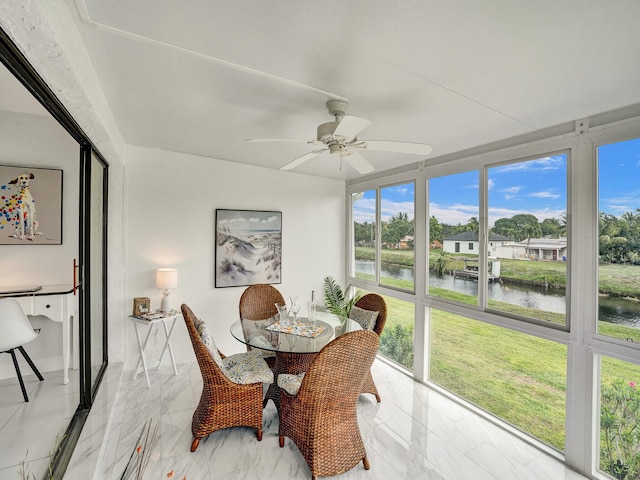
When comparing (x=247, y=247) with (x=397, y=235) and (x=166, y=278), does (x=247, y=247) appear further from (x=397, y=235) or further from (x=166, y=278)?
(x=397, y=235)

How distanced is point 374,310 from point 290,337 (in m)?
1.01

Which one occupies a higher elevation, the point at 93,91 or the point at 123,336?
the point at 93,91

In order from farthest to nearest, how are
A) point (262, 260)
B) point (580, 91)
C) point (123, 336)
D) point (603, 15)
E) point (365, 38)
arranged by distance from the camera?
point (262, 260) < point (123, 336) < point (580, 91) < point (365, 38) < point (603, 15)

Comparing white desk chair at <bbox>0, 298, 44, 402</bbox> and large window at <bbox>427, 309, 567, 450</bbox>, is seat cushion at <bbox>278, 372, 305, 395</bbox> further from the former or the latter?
large window at <bbox>427, 309, 567, 450</bbox>

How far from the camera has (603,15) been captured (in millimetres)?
1289

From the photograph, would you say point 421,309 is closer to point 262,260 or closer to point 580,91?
point 262,260

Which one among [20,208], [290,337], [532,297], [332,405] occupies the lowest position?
[332,405]

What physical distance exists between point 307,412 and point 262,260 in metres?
2.49

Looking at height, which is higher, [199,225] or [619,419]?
[199,225]

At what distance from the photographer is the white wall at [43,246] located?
1.33 m

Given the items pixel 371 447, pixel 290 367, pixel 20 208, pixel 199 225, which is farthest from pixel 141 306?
pixel 371 447

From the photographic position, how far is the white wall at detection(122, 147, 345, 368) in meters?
3.71

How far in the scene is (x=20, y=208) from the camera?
1540 millimetres

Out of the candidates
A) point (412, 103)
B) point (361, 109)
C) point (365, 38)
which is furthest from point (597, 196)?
point (365, 38)
